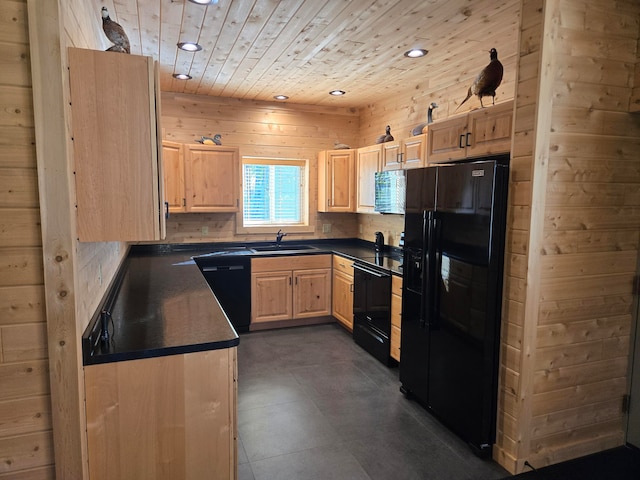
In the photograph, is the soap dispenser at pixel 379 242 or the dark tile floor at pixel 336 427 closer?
the dark tile floor at pixel 336 427

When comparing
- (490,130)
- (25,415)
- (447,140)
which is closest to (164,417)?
(25,415)

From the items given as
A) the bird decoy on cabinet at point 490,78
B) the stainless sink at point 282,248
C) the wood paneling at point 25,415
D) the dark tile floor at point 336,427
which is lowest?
the dark tile floor at point 336,427

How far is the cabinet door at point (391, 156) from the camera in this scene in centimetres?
405

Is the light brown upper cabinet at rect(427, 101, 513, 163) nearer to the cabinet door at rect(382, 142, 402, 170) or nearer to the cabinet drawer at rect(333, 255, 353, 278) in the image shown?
the cabinet door at rect(382, 142, 402, 170)

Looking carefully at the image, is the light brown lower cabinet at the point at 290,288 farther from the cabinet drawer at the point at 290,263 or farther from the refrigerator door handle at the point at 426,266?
the refrigerator door handle at the point at 426,266

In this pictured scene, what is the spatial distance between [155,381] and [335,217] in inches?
160

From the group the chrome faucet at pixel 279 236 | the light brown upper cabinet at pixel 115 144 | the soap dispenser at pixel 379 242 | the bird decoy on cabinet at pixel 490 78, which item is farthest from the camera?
the chrome faucet at pixel 279 236

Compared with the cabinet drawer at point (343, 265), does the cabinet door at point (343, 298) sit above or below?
below

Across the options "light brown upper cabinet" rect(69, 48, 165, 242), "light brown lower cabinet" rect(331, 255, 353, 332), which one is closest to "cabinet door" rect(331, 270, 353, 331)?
"light brown lower cabinet" rect(331, 255, 353, 332)

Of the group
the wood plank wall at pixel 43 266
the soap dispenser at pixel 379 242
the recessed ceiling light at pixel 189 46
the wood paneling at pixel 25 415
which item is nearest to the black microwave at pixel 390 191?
the soap dispenser at pixel 379 242

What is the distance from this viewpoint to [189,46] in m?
3.13

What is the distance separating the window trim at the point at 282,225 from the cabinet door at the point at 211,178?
0.27 metres

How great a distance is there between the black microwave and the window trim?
1.27 metres

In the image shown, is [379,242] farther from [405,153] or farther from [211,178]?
[211,178]
